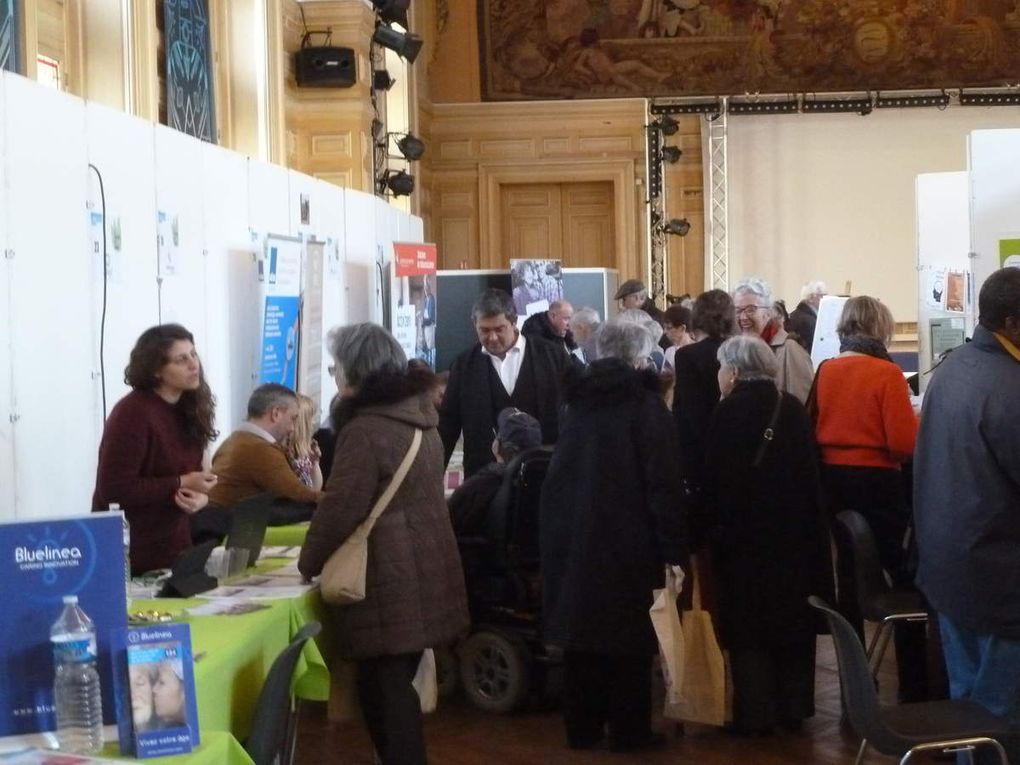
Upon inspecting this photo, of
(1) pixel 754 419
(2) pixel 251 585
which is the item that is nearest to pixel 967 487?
(1) pixel 754 419

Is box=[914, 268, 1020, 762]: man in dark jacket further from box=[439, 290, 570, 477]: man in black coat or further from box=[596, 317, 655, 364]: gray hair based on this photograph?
box=[439, 290, 570, 477]: man in black coat

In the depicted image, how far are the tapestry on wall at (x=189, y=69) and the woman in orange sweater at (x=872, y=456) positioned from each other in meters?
4.53

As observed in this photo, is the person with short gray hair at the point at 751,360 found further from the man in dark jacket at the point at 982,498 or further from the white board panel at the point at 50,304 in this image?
the white board panel at the point at 50,304

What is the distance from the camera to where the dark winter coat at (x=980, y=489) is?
3.60 m

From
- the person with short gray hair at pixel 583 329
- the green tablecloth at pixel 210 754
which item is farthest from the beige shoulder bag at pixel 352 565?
the person with short gray hair at pixel 583 329

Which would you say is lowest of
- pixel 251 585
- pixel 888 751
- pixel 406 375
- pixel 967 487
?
pixel 888 751

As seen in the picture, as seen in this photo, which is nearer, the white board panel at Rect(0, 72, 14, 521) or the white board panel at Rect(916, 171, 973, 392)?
the white board panel at Rect(0, 72, 14, 521)

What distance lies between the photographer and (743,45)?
52.0 feet

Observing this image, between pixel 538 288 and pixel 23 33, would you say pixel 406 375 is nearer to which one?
pixel 23 33

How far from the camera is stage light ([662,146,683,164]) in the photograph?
1550 cm

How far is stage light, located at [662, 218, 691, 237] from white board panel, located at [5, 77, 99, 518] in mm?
10381

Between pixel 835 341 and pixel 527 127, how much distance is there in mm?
6952

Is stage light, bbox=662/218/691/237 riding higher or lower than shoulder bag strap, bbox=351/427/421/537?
higher

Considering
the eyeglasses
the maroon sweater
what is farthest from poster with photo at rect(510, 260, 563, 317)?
the maroon sweater
